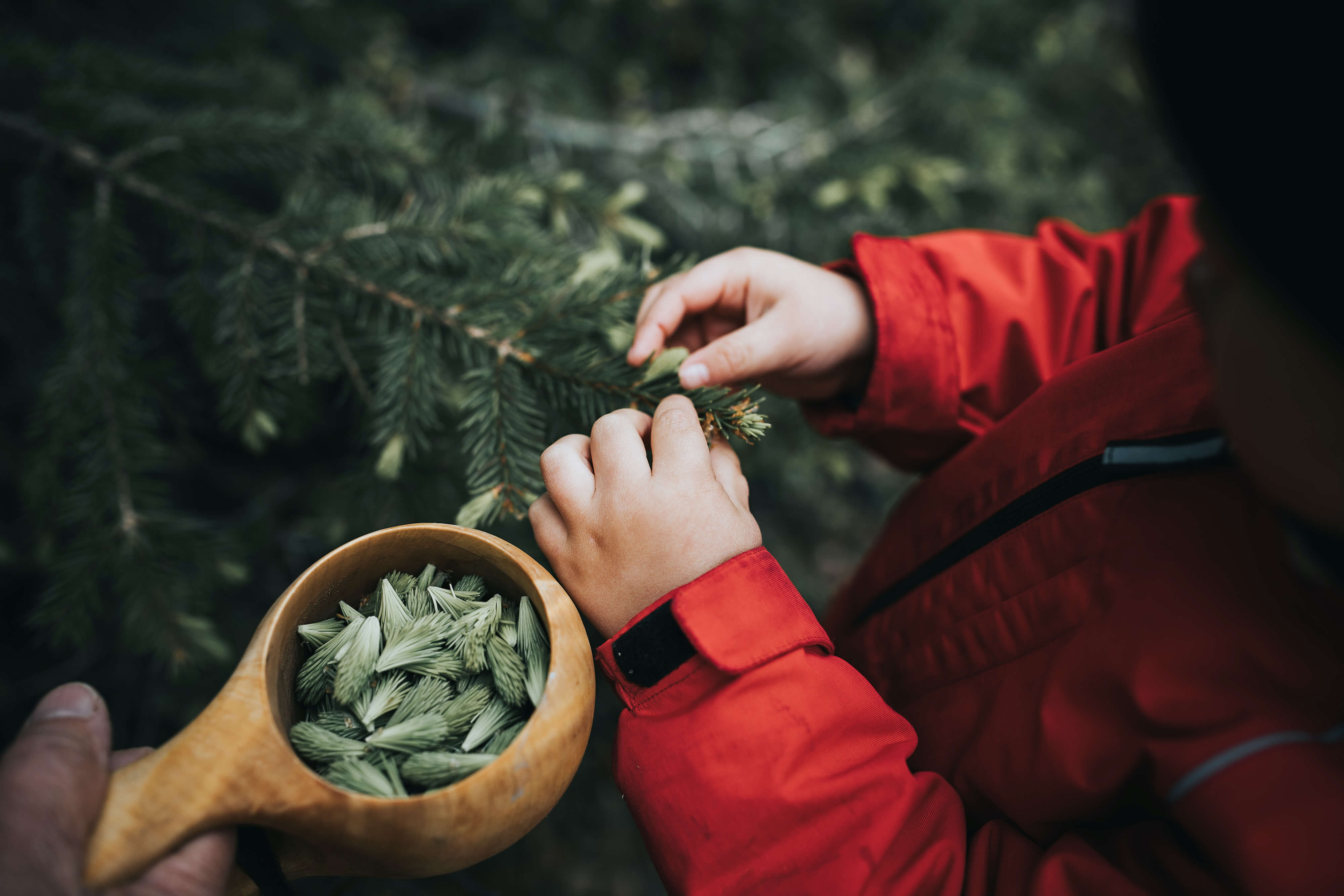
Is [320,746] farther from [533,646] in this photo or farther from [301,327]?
[301,327]

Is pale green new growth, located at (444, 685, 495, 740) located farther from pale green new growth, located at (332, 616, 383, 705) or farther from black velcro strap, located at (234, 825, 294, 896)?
black velcro strap, located at (234, 825, 294, 896)

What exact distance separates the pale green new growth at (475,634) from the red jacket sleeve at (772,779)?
0.18 metres

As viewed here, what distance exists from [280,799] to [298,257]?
0.94 metres

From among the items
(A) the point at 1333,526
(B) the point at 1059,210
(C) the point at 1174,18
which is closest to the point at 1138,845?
(A) the point at 1333,526

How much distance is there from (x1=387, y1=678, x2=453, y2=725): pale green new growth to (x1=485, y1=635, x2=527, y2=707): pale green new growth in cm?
7

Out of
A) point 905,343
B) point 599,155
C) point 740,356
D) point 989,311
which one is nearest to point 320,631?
point 740,356

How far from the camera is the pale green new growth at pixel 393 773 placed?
70 cm

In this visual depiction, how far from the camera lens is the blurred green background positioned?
58.9 inches

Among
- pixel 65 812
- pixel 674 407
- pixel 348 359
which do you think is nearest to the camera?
pixel 65 812

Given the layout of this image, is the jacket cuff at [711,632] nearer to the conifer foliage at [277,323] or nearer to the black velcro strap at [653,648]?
the black velcro strap at [653,648]

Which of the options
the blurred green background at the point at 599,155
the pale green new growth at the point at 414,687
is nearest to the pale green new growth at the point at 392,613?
the pale green new growth at the point at 414,687

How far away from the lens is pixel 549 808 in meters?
0.74

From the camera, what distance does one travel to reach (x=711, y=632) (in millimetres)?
832

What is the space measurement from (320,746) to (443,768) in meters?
0.15
